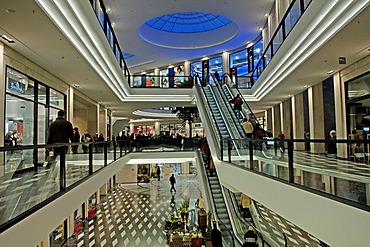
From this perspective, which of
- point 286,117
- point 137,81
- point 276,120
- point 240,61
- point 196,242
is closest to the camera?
point 196,242

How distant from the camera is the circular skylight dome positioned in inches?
802

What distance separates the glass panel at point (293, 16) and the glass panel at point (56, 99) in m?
8.63

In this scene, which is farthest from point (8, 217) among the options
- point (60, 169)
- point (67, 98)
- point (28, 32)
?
point (67, 98)

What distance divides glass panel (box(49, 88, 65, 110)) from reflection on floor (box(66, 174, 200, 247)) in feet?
18.9

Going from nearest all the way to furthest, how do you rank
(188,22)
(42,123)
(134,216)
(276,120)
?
(42,123)
(134,216)
(276,120)
(188,22)

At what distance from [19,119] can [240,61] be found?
64.1ft

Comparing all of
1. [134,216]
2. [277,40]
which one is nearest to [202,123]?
[277,40]

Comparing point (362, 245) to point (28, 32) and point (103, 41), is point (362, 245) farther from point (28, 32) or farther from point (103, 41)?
point (103, 41)

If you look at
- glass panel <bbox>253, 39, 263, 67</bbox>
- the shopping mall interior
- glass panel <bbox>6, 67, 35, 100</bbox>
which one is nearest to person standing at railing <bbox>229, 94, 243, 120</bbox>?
the shopping mall interior

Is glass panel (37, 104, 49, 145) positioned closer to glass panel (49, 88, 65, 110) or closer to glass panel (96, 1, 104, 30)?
glass panel (49, 88, 65, 110)

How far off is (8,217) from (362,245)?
359cm

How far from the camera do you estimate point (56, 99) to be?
40.0ft

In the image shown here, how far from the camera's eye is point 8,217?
3332mm

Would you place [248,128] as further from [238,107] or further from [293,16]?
[293,16]
